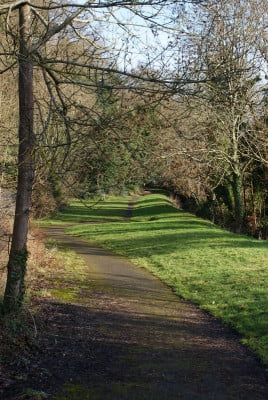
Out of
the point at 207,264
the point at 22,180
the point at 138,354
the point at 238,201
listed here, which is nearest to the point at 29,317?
the point at 138,354

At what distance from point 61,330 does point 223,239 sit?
43.5 ft

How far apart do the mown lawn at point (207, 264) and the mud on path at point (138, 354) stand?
0.49 metres

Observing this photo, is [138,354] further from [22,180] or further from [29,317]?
[22,180]

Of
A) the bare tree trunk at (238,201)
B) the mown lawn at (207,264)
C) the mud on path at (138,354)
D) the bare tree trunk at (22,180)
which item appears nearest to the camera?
the mud on path at (138,354)

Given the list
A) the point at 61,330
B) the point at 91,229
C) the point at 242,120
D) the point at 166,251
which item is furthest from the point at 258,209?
the point at 61,330

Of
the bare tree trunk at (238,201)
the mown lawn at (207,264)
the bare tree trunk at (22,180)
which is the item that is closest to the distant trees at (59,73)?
the bare tree trunk at (22,180)

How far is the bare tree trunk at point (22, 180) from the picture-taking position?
7383mm

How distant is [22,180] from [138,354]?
319 centimetres

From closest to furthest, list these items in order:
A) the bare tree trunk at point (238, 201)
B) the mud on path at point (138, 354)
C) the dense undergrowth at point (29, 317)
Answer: the mud on path at point (138, 354) → the dense undergrowth at point (29, 317) → the bare tree trunk at point (238, 201)

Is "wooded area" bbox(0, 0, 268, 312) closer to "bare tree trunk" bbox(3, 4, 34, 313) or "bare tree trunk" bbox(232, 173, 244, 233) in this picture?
"bare tree trunk" bbox(3, 4, 34, 313)

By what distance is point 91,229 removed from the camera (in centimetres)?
3031

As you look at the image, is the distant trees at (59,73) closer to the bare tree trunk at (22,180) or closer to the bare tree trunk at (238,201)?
the bare tree trunk at (22,180)

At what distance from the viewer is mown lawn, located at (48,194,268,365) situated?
32.4 ft

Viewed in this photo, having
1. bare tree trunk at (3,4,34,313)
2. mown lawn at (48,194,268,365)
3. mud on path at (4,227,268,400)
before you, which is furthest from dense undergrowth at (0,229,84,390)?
mown lawn at (48,194,268,365)
